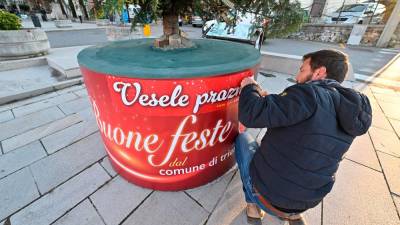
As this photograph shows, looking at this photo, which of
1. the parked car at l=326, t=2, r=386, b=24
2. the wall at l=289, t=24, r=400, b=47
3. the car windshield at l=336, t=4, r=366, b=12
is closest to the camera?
the wall at l=289, t=24, r=400, b=47

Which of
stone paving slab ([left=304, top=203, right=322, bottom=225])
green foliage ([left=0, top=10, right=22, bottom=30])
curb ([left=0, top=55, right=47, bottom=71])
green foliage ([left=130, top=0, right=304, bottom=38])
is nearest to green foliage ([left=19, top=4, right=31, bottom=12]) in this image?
green foliage ([left=0, top=10, right=22, bottom=30])

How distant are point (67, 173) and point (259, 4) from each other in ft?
8.56

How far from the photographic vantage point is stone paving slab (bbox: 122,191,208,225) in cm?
170

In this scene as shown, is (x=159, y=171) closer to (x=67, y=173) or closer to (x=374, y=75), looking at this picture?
(x=67, y=173)

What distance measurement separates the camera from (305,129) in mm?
1142

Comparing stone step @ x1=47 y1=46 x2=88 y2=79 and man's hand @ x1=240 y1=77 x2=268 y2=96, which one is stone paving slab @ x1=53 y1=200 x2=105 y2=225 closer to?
man's hand @ x1=240 y1=77 x2=268 y2=96

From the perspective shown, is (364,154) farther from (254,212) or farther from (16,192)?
(16,192)

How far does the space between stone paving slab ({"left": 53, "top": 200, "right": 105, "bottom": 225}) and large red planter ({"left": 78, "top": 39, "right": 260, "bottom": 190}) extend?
0.43 metres

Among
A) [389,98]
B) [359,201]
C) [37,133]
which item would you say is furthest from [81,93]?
[389,98]

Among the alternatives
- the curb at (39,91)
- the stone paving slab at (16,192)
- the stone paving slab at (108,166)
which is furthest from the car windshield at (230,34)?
the stone paving slab at (16,192)

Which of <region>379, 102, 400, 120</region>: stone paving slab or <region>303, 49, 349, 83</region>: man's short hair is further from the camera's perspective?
<region>379, 102, 400, 120</region>: stone paving slab

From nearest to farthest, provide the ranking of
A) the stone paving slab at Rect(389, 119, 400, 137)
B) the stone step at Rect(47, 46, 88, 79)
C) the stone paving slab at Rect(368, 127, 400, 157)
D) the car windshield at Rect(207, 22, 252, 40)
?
the stone paving slab at Rect(368, 127, 400, 157), the stone paving slab at Rect(389, 119, 400, 137), the stone step at Rect(47, 46, 88, 79), the car windshield at Rect(207, 22, 252, 40)

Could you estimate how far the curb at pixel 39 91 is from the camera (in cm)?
370

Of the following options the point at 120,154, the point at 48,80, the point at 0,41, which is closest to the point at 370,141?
the point at 120,154
